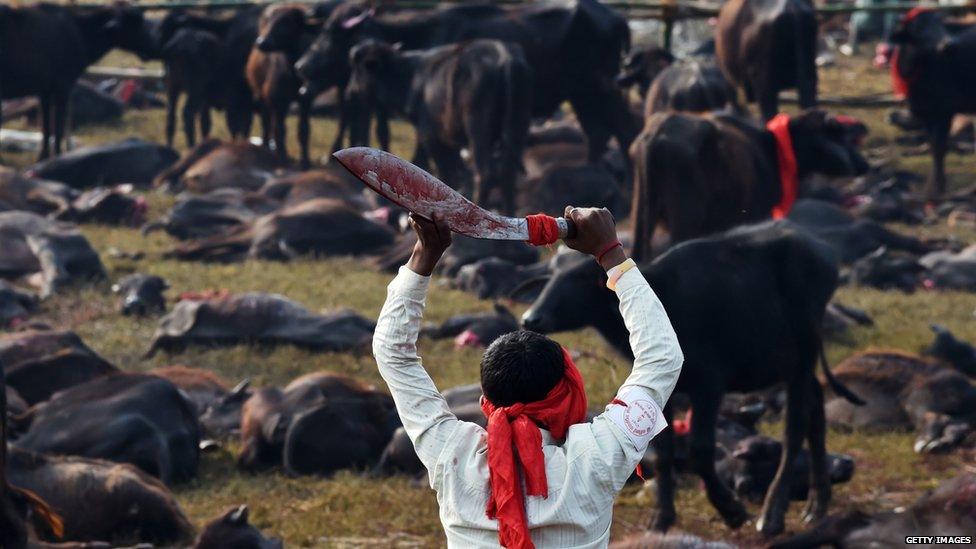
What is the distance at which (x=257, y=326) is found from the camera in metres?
11.2

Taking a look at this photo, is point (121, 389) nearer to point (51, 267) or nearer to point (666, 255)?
point (666, 255)

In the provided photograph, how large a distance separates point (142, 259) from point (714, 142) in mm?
5701

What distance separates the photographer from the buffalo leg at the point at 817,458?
315 inches

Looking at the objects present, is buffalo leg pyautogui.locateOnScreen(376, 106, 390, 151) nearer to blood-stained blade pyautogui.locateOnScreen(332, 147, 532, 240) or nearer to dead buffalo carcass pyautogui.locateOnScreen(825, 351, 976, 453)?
dead buffalo carcass pyautogui.locateOnScreen(825, 351, 976, 453)

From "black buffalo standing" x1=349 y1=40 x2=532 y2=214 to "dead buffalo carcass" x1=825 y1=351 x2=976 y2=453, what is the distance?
266 inches

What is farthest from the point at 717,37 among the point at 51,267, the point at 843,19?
the point at 843,19

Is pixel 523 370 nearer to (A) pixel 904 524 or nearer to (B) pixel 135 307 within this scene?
(A) pixel 904 524

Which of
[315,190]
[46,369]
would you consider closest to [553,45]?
[315,190]

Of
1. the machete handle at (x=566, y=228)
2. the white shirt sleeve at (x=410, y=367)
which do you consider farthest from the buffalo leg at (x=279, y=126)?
the machete handle at (x=566, y=228)

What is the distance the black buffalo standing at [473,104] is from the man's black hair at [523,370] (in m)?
12.3

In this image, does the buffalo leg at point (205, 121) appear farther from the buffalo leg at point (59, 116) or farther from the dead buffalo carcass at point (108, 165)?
the dead buffalo carcass at point (108, 165)

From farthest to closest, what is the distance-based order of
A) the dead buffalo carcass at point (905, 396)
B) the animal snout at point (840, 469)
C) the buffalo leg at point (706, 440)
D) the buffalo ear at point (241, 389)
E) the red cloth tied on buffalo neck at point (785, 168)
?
the red cloth tied on buffalo neck at point (785, 168)
the buffalo ear at point (241, 389)
the dead buffalo carcass at point (905, 396)
the animal snout at point (840, 469)
the buffalo leg at point (706, 440)

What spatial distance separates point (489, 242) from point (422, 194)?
10633 mm

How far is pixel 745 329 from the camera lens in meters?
7.72
